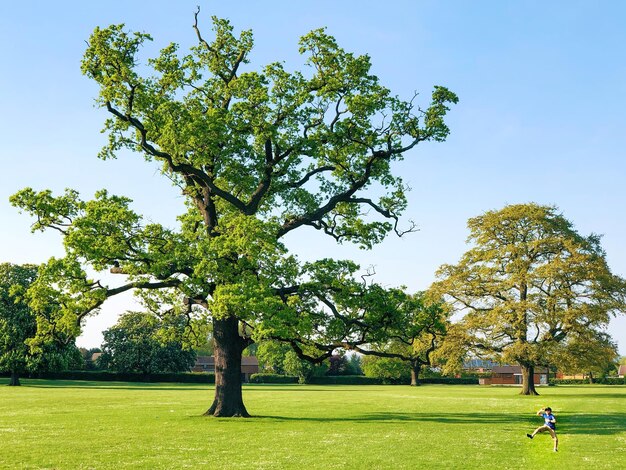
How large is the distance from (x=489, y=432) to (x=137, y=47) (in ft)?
81.0

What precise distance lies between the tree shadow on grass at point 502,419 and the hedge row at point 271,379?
88.0 metres

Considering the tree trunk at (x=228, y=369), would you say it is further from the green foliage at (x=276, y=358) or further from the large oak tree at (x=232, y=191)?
the green foliage at (x=276, y=358)

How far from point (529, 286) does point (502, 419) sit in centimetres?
3834

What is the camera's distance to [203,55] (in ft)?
124

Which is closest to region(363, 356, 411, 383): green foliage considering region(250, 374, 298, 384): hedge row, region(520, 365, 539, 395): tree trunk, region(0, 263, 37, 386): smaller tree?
region(250, 374, 298, 384): hedge row

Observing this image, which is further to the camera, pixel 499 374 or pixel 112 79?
pixel 499 374

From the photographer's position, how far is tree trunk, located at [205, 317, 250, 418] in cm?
3631

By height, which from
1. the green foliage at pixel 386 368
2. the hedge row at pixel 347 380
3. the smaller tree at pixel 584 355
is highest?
the smaller tree at pixel 584 355

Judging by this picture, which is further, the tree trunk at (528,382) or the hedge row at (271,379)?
the hedge row at (271,379)

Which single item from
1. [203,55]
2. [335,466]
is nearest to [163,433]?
[335,466]

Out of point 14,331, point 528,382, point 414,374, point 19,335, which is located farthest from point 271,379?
point 528,382

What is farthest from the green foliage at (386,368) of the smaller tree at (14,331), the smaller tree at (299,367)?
the smaller tree at (14,331)

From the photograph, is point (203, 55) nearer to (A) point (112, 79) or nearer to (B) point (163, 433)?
(A) point (112, 79)

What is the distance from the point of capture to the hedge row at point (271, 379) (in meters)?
127
